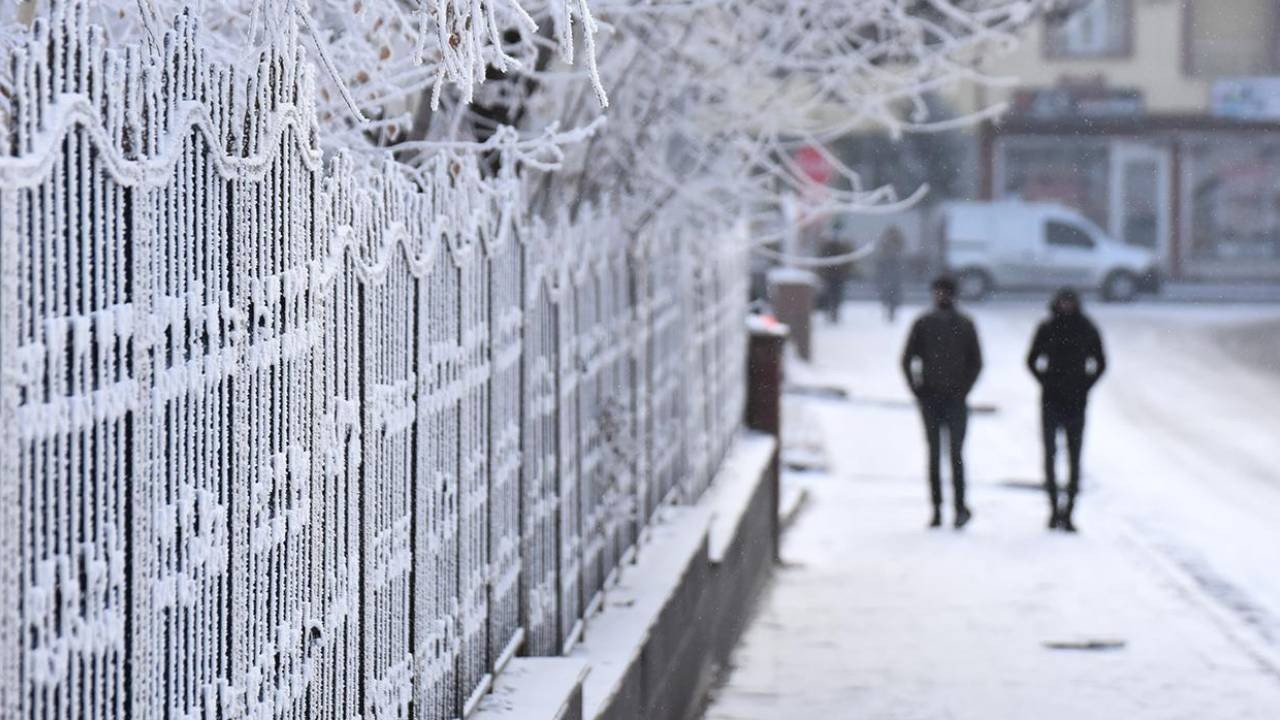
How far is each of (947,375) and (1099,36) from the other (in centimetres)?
3977

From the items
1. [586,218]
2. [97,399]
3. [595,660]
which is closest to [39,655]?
[97,399]

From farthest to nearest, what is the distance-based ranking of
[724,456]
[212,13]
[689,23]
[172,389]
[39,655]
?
1. [724,456]
2. [689,23]
3. [212,13]
4. [172,389]
5. [39,655]

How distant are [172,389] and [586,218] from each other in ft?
16.5

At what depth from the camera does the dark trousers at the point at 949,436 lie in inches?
603

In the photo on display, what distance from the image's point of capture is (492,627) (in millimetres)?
6645

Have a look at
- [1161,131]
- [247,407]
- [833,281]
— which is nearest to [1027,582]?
[247,407]

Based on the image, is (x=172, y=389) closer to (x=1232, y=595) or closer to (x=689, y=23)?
(x=689, y=23)

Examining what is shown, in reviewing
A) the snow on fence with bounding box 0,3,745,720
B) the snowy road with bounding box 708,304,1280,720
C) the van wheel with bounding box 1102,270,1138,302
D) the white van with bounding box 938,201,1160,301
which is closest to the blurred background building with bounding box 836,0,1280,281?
the white van with bounding box 938,201,1160,301

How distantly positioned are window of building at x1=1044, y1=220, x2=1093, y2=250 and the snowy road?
2203cm

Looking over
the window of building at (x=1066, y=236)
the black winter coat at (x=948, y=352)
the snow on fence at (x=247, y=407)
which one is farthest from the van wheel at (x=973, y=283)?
the snow on fence at (x=247, y=407)

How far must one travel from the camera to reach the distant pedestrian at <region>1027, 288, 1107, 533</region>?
15.3 metres

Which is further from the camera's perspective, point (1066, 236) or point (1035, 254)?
point (1066, 236)

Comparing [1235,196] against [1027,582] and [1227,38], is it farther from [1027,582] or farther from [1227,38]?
[1027,582]

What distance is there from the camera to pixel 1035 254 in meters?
47.5
